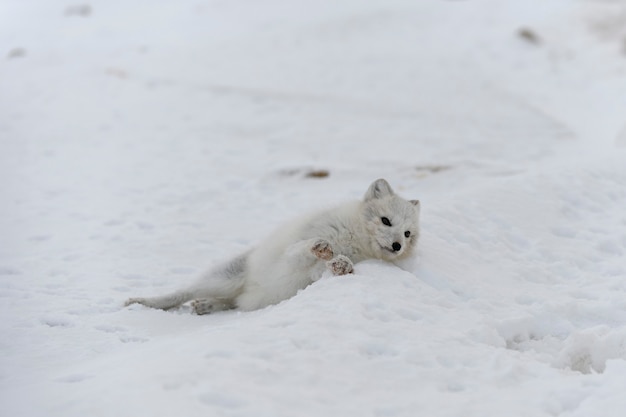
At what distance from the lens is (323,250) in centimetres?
545

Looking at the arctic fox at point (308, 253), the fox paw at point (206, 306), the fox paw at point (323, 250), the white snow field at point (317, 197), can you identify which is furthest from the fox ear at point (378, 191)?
the fox paw at point (206, 306)

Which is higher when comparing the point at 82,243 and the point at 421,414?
the point at 421,414

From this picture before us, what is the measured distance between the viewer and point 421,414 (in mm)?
3652

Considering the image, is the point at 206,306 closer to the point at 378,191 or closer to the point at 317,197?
the point at 378,191

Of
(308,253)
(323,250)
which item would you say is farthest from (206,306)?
(323,250)

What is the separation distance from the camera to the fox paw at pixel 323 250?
5.45 metres

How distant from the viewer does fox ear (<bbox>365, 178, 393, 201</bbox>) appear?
6148 millimetres

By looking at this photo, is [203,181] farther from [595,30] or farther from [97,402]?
[595,30]

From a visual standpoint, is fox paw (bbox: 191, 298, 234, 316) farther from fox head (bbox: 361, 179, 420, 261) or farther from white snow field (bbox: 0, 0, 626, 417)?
fox head (bbox: 361, 179, 420, 261)

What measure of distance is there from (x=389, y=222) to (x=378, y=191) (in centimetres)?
39

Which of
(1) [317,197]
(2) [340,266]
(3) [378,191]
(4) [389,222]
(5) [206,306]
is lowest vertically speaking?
(5) [206,306]

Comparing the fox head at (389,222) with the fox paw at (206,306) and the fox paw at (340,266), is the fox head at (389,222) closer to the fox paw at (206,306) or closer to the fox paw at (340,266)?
the fox paw at (340,266)

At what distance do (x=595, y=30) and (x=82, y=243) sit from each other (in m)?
15.7

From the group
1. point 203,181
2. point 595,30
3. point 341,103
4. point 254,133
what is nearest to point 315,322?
point 203,181
